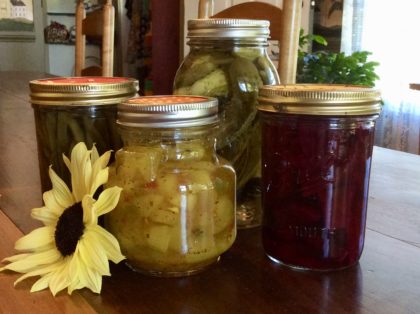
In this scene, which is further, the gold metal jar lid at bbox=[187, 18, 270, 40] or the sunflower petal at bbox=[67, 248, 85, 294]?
the gold metal jar lid at bbox=[187, 18, 270, 40]

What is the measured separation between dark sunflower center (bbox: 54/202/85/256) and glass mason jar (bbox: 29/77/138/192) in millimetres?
78

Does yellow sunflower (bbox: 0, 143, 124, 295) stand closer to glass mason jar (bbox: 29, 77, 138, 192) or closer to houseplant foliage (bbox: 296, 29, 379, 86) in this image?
glass mason jar (bbox: 29, 77, 138, 192)

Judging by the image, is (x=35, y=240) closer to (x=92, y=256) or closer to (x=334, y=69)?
(x=92, y=256)

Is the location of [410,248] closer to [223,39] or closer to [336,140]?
[336,140]

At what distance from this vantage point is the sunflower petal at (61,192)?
0.49 metres

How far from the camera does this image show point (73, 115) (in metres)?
0.52

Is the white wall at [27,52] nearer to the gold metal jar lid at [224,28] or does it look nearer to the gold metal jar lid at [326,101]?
the gold metal jar lid at [224,28]

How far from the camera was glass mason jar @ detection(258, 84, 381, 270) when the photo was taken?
43 centimetres

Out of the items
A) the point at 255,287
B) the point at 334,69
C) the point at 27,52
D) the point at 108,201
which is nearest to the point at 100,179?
the point at 108,201

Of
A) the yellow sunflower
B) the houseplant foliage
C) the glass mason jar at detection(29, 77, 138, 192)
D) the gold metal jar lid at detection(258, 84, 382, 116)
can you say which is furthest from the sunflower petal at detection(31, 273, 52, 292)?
the houseplant foliage

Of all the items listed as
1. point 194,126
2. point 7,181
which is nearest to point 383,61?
point 7,181

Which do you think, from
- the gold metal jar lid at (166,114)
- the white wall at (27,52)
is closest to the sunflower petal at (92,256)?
the gold metal jar lid at (166,114)

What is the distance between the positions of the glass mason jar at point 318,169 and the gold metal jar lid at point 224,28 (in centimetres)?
10

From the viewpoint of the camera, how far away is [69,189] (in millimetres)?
510
